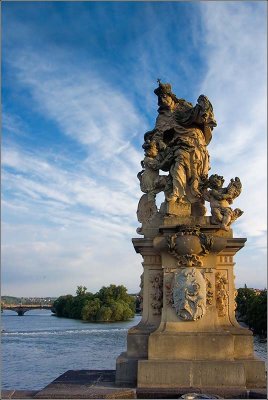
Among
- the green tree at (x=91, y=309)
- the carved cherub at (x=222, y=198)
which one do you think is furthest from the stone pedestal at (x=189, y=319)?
the green tree at (x=91, y=309)

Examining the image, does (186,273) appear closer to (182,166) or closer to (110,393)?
(182,166)

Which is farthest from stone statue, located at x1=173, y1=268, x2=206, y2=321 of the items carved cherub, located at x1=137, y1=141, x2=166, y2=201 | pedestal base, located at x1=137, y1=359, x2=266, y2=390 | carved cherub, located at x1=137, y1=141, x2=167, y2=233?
carved cherub, located at x1=137, y1=141, x2=166, y2=201

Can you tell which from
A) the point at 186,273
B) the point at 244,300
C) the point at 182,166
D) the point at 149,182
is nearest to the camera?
the point at 186,273

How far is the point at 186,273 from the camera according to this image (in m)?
7.92

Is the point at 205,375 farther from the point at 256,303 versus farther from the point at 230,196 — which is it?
the point at 256,303

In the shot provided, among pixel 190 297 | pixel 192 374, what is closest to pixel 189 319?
pixel 190 297

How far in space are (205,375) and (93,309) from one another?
6339cm

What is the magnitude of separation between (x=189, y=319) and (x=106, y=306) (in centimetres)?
6205

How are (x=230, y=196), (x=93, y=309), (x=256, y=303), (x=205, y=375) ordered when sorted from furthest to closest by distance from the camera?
1. (x=93, y=309)
2. (x=256, y=303)
3. (x=230, y=196)
4. (x=205, y=375)

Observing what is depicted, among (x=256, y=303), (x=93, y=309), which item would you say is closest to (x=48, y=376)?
(x=256, y=303)

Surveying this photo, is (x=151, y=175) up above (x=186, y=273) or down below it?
above

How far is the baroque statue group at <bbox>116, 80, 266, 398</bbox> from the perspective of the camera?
7.38m

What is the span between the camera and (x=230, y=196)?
8477 mm

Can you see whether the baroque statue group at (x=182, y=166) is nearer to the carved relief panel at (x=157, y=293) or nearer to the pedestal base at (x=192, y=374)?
the carved relief panel at (x=157, y=293)
